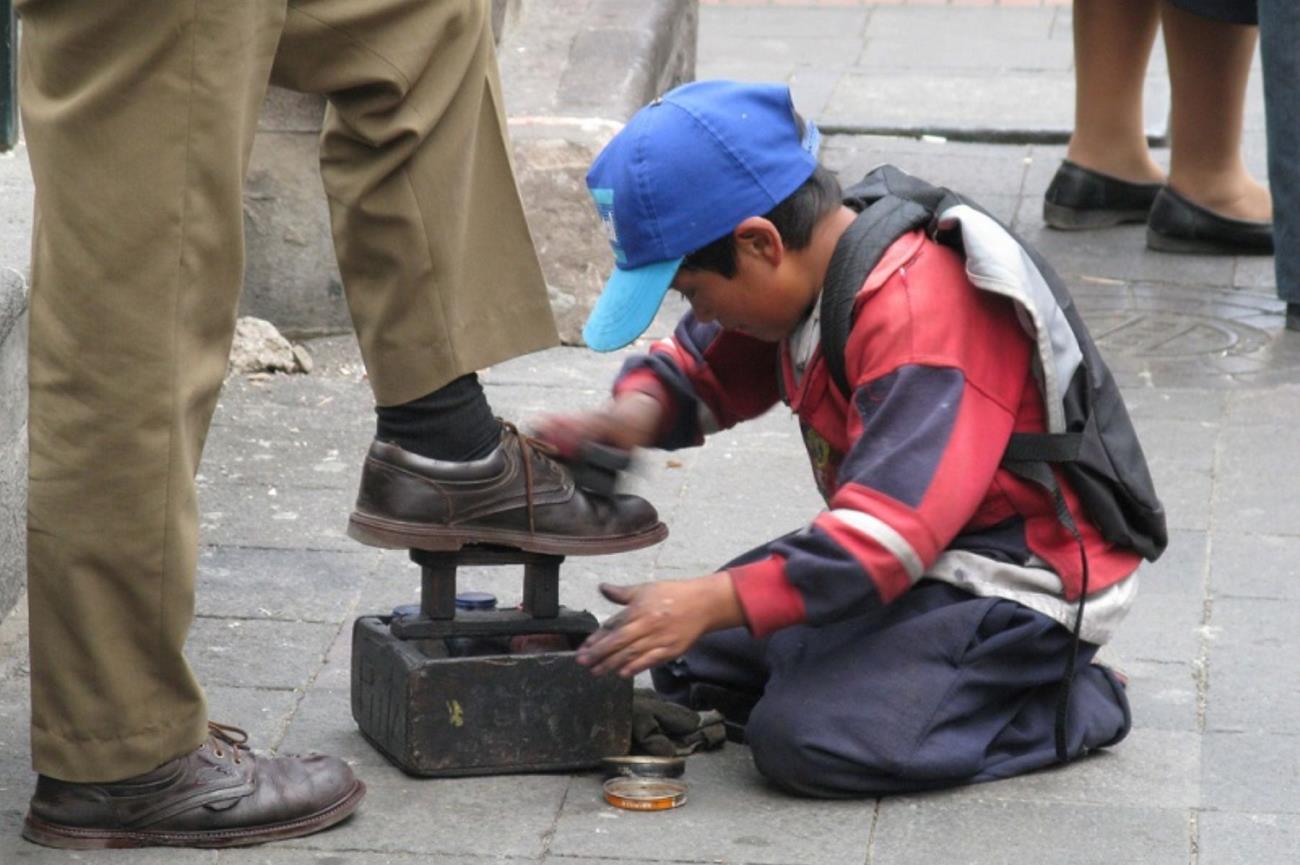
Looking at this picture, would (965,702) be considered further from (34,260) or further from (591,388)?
(591,388)

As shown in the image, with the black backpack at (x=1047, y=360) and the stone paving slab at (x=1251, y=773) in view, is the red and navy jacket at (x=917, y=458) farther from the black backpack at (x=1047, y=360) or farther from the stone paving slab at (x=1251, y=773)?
the stone paving slab at (x=1251, y=773)

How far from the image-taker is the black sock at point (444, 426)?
320 cm

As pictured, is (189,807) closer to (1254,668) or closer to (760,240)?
(760,240)

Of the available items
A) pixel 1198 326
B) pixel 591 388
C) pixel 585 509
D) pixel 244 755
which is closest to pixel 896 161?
pixel 1198 326

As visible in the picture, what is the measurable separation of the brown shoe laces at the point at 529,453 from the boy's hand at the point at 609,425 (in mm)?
35

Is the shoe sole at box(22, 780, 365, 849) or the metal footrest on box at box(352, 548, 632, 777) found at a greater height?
the metal footrest on box at box(352, 548, 632, 777)

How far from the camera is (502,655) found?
10.3 ft

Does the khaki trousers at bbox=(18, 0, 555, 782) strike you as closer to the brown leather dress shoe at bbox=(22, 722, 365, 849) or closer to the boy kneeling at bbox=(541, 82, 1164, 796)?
the brown leather dress shoe at bbox=(22, 722, 365, 849)

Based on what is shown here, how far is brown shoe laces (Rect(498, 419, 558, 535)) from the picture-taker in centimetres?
319

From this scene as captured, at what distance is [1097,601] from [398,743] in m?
0.98

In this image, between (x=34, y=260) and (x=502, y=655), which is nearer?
(x=34, y=260)

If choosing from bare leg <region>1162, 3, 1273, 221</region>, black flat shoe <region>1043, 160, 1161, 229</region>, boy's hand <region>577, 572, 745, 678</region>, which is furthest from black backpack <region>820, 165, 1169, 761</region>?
black flat shoe <region>1043, 160, 1161, 229</region>

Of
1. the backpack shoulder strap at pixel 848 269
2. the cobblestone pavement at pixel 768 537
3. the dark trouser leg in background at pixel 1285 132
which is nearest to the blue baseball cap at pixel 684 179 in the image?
the backpack shoulder strap at pixel 848 269

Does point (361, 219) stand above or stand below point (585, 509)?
above
